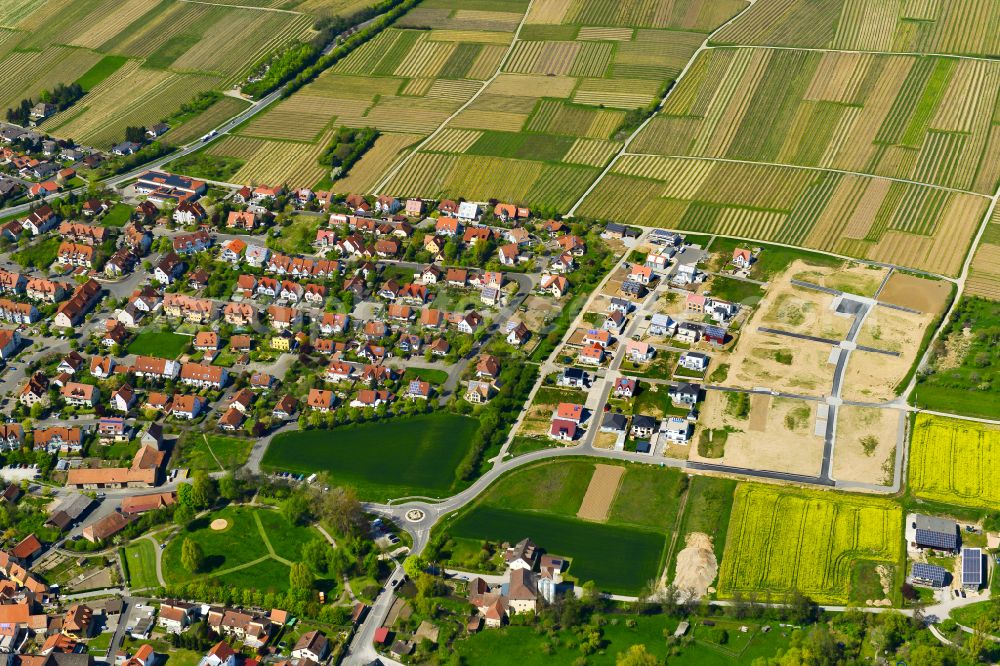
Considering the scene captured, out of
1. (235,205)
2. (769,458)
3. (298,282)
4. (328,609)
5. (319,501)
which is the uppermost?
(235,205)

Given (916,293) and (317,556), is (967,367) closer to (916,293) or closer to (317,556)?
(916,293)

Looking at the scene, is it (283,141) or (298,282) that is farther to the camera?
(283,141)

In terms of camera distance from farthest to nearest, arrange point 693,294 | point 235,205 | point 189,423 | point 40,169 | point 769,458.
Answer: point 40,169 → point 235,205 → point 693,294 → point 189,423 → point 769,458

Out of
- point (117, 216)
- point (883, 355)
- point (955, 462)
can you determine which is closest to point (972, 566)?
point (955, 462)

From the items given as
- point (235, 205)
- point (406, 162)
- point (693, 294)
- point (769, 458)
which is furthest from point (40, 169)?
point (769, 458)

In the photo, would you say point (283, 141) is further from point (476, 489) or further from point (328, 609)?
point (328, 609)

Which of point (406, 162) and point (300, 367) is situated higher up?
point (406, 162)
